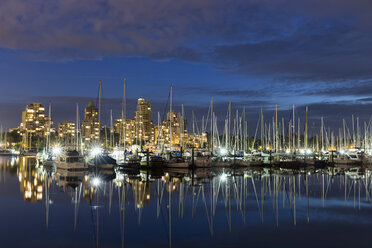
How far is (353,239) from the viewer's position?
18.9 m

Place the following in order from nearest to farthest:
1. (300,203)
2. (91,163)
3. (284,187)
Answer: (300,203), (284,187), (91,163)

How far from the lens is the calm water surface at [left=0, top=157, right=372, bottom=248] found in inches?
733

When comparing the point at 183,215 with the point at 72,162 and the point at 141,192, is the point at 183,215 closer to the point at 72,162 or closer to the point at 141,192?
the point at 141,192

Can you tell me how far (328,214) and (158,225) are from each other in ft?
36.7

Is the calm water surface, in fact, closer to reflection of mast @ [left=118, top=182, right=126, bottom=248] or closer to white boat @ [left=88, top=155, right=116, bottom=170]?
reflection of mast @ [left=118, top=182, right=126, bottom=248]

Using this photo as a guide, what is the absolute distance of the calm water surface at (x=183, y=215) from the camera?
733 inches

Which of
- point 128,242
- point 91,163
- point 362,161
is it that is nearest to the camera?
point 128,242

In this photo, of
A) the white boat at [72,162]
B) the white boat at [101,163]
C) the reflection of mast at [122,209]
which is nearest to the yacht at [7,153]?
the white boat at [101,163]

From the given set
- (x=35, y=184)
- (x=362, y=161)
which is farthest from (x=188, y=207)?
(x=362, y=161)

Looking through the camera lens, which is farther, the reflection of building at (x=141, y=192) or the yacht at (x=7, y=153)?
the yacht at (x=7, y=153)

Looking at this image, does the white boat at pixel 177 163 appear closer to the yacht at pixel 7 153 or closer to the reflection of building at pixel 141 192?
the reflection of building at pixel 141 192

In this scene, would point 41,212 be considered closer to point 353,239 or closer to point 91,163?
point 353,239

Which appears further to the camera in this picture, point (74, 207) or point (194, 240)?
point (74, 207)

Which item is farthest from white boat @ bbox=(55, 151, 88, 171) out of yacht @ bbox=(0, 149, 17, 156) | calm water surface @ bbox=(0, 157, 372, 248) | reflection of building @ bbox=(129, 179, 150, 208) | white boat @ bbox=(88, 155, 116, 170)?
yacht @ bbox=(0, 149, 17, 156)
